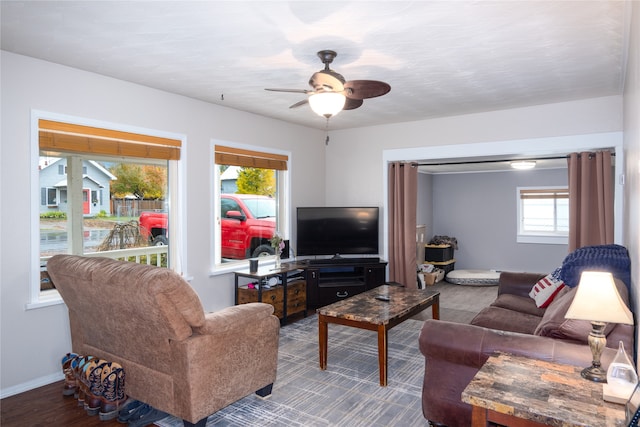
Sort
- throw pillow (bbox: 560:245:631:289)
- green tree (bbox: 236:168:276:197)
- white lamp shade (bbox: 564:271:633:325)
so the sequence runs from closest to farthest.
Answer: white lamp shade (bbox: 564:271:633:325) → throw pillow (bbox: 560:245:631:289) → green tree (bbox: 236:168:276:197)

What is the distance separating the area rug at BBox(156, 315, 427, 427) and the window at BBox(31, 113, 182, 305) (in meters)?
1.67

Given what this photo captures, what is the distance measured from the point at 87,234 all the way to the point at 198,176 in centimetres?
125

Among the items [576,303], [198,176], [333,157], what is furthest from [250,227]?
[576,303]

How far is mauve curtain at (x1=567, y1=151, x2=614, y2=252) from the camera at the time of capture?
4492 millimetres

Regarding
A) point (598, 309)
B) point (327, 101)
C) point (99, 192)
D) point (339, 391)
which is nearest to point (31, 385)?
point (99, 192)

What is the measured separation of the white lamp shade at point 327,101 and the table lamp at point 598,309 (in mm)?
1822

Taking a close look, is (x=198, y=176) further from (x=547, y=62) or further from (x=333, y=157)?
(x=547, y=62)

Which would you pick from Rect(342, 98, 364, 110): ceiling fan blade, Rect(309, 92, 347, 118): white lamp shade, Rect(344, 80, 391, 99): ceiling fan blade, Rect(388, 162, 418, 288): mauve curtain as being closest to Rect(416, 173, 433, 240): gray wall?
Rect(388, 162, 418, 288): mauve curtain

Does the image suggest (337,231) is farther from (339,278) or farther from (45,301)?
(45,301)

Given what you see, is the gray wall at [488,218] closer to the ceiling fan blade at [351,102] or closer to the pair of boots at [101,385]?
the ceiling fan blade at [351,102]

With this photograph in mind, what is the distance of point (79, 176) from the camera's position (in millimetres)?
3750

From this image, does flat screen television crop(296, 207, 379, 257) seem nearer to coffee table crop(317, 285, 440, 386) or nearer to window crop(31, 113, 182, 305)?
coffee table crop(317, 285, 440, 386)

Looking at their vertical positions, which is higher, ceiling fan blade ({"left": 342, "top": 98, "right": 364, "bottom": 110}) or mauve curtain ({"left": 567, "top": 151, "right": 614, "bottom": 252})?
ceiling fan blade ({"left": 342, "top": 98, "right": 364, "bottom": 110})

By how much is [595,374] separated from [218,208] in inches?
157
